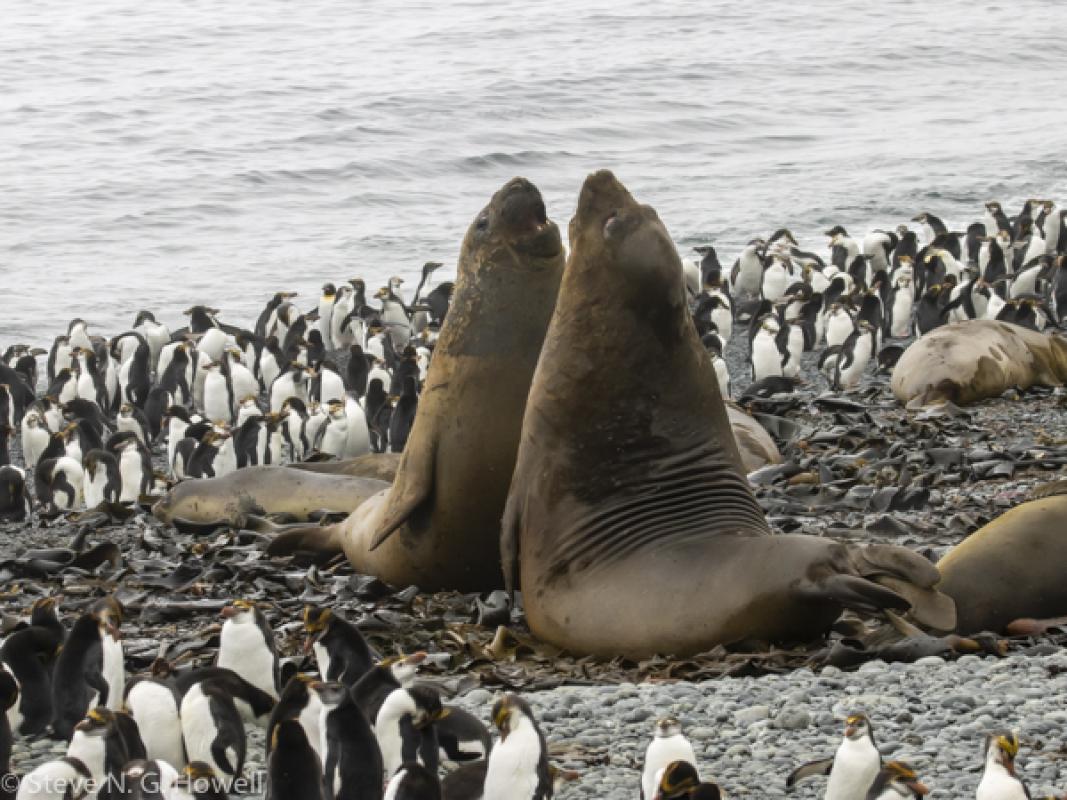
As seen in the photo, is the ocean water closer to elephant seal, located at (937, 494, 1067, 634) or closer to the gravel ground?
the gravel ground

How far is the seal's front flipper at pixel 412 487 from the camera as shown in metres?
7.78

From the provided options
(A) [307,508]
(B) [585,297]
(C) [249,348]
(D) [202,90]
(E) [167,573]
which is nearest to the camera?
(B) [585,297]

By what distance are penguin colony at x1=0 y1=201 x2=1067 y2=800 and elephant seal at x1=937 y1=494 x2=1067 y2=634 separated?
194 centimetres

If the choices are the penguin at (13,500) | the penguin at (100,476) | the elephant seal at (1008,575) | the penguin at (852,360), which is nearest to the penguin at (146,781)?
the elephant seal at (1008,575)

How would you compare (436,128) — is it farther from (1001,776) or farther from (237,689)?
(1001,776)

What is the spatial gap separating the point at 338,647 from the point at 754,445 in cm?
489

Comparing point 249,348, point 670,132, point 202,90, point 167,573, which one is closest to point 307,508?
point 167,573

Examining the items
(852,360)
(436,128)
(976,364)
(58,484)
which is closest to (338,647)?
(58,484)

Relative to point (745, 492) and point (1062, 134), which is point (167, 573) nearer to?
point (745, 492)

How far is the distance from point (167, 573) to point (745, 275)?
15.8m

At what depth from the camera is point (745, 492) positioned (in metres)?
7.26

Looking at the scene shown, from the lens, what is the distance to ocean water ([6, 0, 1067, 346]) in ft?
97.5

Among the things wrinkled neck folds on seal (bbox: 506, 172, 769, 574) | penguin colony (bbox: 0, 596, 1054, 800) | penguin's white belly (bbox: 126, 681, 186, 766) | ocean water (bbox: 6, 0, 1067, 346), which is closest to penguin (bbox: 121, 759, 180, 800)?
penguin colony (bbox: 0, 596, 1054, 800)

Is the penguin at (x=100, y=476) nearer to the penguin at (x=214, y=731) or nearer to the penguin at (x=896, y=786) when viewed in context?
the penguin at (x=214, y=731)
